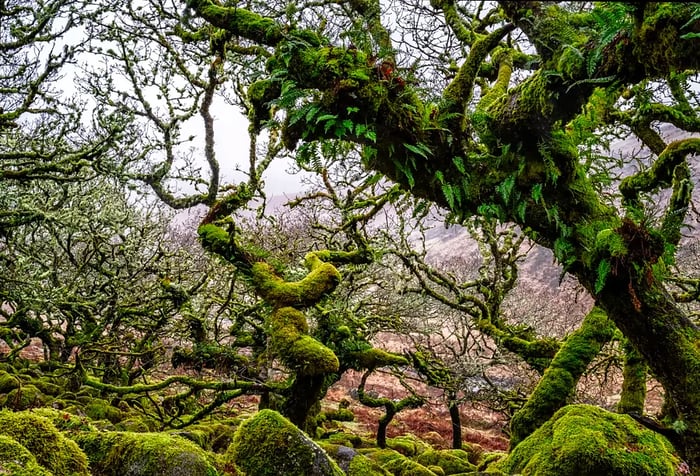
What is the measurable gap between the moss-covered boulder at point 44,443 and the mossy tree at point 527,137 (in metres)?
3.17

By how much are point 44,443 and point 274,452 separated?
1.75 meters

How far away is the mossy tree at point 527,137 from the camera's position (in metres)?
4.50

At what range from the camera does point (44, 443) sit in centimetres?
259

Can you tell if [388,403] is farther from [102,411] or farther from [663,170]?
[663,170]

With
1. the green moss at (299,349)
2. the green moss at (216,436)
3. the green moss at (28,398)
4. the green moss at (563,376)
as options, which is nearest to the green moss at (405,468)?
the green moss at (563,376)

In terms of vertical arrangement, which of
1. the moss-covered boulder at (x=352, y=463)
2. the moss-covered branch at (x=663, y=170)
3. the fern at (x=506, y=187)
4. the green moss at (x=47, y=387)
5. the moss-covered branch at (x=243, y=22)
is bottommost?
the green moss at (x=47, y=387)

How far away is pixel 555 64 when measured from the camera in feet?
14.8

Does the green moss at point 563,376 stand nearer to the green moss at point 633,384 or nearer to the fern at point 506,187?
the green moss at point 633,384


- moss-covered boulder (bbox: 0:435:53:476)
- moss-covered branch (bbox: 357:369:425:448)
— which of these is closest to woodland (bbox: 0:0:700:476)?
moss-covered boulder (bbox: 0:435:53:476)

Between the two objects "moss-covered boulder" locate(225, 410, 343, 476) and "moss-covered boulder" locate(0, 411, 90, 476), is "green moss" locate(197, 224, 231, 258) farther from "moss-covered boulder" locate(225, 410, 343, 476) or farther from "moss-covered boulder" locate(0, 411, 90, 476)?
"moss-covered boulder" locate(0, 411, 90, 476)

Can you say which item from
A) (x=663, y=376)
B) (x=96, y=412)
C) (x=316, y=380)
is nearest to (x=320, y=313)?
(x=316, y=380)

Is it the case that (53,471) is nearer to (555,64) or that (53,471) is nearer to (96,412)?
(555,64)

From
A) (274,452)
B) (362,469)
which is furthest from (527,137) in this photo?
(362,469)

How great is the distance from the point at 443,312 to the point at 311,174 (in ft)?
23.0
